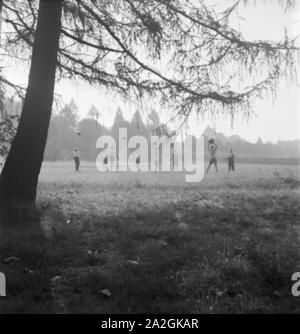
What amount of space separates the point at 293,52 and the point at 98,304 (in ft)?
22.4

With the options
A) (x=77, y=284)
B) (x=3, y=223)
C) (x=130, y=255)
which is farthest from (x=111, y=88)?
(x=77, y=284)

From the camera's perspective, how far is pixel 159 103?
393 inches

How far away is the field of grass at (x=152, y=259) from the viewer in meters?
4.61

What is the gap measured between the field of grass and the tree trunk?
74 centimetres

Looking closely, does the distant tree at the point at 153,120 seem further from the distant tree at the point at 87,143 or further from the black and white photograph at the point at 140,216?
the distant tree at the point at 87,143

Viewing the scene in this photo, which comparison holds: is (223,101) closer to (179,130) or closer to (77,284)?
(179,130)

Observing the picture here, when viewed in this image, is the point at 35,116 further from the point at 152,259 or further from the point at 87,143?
the point at 87,143

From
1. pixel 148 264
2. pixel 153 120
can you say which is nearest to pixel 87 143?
pixel 153 120

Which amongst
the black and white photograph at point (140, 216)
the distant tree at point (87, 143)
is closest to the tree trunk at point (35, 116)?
the black and white photograph at point (140, 216)

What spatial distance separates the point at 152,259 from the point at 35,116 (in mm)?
4668

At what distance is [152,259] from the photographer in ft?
18.8

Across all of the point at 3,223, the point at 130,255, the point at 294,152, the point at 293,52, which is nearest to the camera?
the point at 130,255

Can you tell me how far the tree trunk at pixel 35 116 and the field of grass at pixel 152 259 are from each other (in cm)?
74

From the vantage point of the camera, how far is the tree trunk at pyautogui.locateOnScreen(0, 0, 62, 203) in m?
8.73
